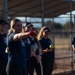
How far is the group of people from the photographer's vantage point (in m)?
6.22

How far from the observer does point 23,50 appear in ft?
21.0

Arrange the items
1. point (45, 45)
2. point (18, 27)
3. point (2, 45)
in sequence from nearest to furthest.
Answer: point (18, 27), point (2, 45), point (45, 45)

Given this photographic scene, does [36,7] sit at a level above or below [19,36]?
above

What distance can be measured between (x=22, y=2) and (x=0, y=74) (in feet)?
14.1

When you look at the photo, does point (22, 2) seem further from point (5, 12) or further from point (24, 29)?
point (24, 29)

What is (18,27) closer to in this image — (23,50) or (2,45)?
(23,50)

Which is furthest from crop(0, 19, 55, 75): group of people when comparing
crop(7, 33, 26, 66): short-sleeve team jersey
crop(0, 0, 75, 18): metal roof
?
crop(0, 0, 75, 18): metal roof

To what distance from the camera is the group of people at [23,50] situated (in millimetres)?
6223

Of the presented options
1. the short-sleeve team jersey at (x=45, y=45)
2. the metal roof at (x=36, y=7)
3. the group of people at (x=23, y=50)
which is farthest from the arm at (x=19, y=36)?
the metal roof at (x=36, y=7)

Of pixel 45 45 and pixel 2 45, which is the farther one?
pixel 45 45

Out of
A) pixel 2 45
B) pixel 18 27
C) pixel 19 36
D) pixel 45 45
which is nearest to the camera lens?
pixel 19 36

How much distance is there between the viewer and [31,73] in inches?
347

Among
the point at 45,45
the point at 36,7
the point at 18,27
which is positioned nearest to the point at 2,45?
the point at 18,27

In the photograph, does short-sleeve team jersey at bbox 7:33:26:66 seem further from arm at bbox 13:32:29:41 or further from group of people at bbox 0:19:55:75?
arm at bbox 13:32:29:41
